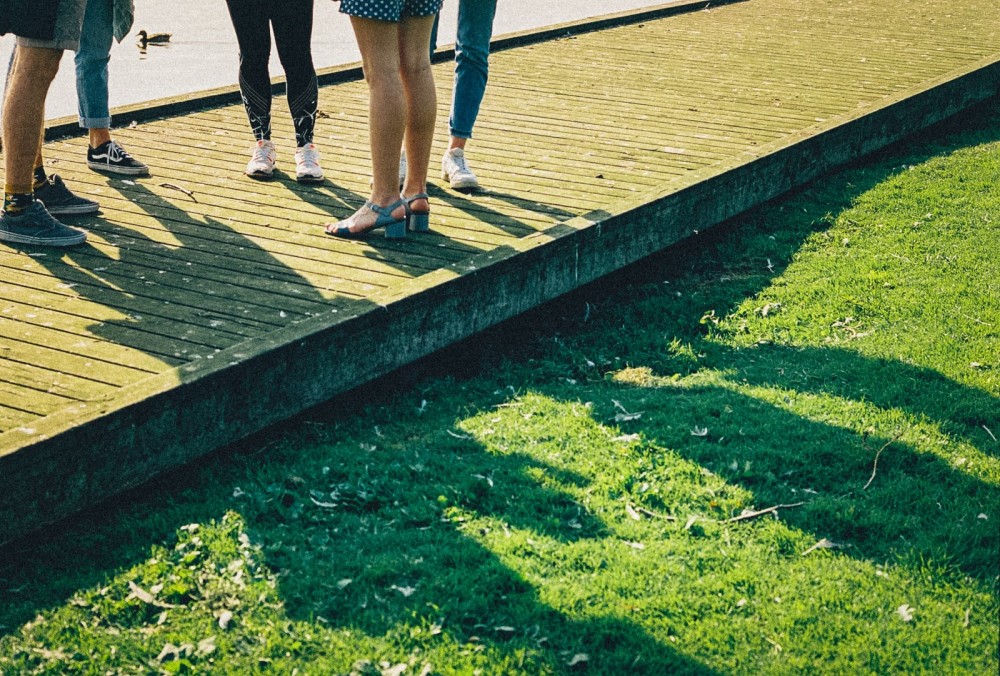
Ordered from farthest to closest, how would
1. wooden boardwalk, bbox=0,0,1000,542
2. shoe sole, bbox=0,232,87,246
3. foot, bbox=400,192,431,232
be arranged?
foot, bbox=400,192,431,232, shoe sole, bbox=0,232,87,246, wooden boardwalk, bbox=0,0,1000,542

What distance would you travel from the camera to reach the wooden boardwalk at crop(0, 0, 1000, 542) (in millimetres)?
3887

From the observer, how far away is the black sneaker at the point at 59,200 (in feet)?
18.1

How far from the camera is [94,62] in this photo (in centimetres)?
587

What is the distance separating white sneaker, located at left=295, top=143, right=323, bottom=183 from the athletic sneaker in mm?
1372

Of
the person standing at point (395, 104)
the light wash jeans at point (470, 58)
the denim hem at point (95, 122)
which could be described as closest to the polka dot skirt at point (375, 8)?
the person standing at point (395, 104)

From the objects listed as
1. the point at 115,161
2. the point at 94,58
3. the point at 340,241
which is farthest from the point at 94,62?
the point at 340,241

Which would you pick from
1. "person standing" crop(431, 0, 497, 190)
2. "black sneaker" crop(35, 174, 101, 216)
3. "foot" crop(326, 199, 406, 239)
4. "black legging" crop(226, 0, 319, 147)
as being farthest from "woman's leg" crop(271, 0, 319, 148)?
"black sneaker" crop(35, 174, 101, 216)

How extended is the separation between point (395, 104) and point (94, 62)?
1.82 m

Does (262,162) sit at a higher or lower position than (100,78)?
lower

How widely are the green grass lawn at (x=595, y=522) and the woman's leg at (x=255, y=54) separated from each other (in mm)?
1820

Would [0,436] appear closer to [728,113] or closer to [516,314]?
[516,314]

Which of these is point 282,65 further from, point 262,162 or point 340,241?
point 340,241

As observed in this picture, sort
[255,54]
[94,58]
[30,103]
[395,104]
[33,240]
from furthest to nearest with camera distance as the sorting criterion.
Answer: [255,54] → [94,58] → [33,240] → [395,104] → [30,103]

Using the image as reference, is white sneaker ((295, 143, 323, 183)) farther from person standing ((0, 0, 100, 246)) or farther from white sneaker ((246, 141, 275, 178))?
person standing ((0, 0, 100, 246))
